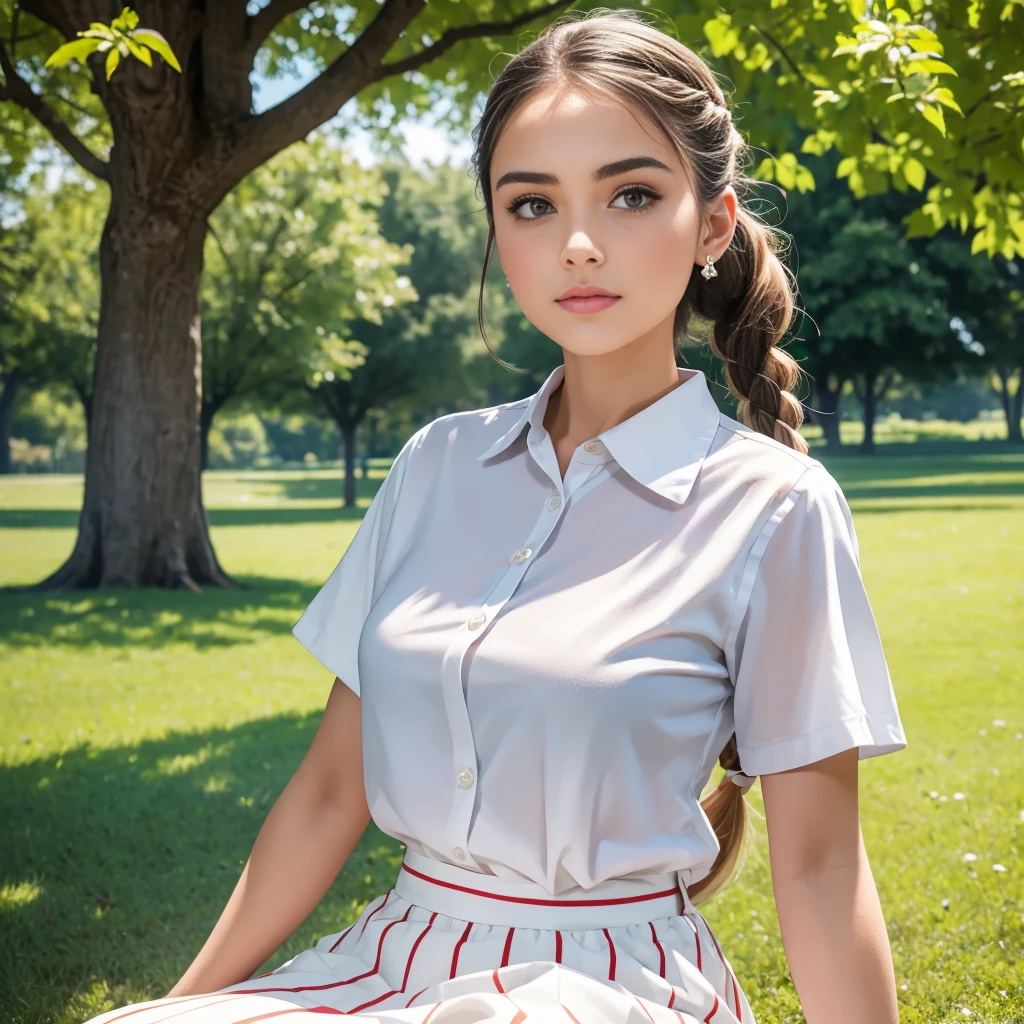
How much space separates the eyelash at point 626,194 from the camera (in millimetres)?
1896

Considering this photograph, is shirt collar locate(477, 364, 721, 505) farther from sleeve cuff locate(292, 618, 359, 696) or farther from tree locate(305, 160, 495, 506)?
tree locate(305, 160, 495, 506)

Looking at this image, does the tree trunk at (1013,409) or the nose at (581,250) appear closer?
the nose at (581,250)

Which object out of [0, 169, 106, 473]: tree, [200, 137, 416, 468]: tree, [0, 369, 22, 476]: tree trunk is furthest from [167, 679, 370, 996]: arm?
[0, 369, 22, 476]: tree trunk

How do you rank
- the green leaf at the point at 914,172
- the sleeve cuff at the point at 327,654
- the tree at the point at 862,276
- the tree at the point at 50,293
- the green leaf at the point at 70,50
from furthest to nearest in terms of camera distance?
the tree at the point at 862,276
the tree at the point at 50,293
the green leaf at the point at 914,172
the green leaf at the point at 70,50
the sleeve cuff at the point at 327,654

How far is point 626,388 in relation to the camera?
2092 mm

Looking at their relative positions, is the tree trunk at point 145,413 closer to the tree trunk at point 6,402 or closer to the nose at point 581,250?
the nose at point 581,250

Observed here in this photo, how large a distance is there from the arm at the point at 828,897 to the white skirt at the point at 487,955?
15 cm

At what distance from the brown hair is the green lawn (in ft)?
2.53

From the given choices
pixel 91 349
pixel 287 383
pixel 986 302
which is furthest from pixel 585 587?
pixel 986 302

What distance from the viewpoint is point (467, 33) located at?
806 centimetres

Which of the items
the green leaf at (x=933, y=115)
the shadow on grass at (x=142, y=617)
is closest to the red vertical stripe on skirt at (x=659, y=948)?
the green leaf at (x=933, y=115)

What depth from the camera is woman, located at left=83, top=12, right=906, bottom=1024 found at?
1.66 metres

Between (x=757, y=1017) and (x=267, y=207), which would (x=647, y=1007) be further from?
(x=267, y=207)

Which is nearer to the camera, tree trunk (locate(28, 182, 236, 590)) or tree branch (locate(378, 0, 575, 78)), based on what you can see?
tree branch (locate(378, 0, 575, 78))
